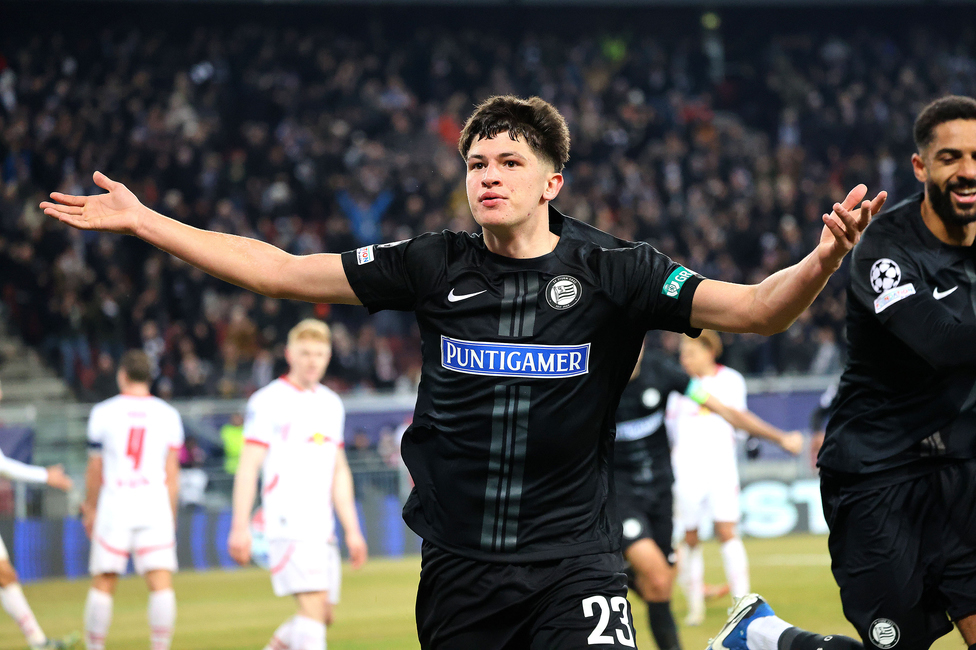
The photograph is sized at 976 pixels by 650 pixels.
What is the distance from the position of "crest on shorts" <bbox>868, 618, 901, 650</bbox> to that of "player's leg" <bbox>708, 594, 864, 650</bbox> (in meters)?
0.42

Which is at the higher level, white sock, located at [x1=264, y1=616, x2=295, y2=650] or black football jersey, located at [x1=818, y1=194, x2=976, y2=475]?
black football jersey, located at [x1=818, y1=194, x2=976, y2=475]

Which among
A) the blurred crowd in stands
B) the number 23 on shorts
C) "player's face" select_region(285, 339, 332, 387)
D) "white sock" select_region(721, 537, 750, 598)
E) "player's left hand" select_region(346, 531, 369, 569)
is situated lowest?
"white sock" select_region(721, 537, 750, 598)

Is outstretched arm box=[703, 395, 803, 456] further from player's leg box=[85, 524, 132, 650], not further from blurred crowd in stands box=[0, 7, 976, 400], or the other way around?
blurred crowd in stands box=[0, 7, 976, 400]

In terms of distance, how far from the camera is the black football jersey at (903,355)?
14.0ft

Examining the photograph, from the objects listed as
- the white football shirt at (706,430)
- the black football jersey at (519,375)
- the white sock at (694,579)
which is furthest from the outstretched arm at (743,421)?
the black football jersey at (519,375)

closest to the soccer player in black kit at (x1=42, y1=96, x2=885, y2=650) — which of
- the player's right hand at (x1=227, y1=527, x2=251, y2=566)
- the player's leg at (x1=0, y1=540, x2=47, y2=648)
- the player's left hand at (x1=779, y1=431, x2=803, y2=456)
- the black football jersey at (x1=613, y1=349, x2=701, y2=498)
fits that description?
the player's right hand at (x1=227, y1=527, x2=251, y2=566)

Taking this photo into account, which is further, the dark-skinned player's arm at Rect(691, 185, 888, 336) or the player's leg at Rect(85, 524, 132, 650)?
the player's leg at Rect(85, 524, 132, 650)

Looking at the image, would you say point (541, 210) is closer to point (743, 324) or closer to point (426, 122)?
point (743, 324)

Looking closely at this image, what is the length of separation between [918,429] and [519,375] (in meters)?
1.71

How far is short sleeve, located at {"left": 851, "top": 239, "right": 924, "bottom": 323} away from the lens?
4242mm

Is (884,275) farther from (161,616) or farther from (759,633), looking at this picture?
(161,616)

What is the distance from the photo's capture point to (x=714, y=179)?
24125 mm

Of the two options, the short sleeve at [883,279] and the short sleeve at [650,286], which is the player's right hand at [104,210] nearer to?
the short sleeve at [650,286]

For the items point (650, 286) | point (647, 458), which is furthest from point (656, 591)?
point (650, 286)
